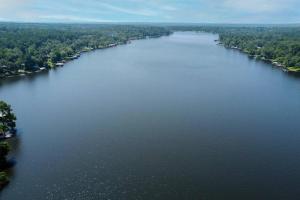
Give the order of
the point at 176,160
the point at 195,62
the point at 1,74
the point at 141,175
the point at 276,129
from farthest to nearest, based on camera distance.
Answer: the point at 195,62 < the point at 1,74 < the point at 276,129 < the point at 176,160 < the point at 141,175

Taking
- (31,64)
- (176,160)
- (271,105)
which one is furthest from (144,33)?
(176,160)

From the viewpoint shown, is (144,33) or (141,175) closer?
(141,175)

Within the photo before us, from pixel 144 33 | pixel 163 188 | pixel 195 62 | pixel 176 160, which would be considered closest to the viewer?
pixel 163 188

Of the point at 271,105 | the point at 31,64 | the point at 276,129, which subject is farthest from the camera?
the point at 31,64

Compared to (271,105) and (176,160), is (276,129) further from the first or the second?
(176,160)

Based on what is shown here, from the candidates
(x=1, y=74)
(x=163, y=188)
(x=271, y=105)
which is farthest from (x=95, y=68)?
(x=163, y=188)

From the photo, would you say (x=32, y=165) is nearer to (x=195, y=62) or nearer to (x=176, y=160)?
(x=176, y=160)
